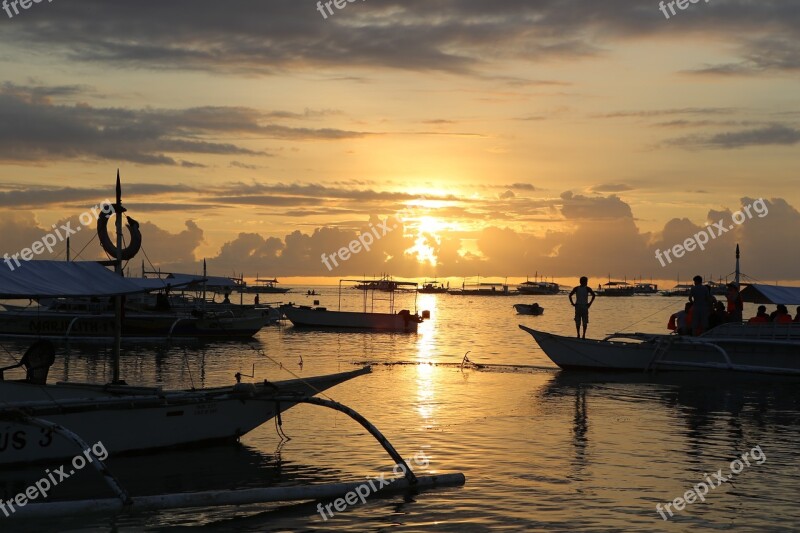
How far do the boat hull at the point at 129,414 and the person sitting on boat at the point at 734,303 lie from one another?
17462 millimetres

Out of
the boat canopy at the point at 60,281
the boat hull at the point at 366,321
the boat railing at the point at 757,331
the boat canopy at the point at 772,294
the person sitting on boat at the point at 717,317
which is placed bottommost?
the boat hull at the point at 366,321

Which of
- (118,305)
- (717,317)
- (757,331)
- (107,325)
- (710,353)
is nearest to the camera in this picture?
(118,305)

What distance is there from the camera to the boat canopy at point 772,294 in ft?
98.1

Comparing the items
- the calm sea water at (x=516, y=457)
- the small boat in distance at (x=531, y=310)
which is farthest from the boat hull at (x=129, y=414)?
the small boat in distance at (x=531, y=310)

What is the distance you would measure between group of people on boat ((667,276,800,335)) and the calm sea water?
5.75 feet

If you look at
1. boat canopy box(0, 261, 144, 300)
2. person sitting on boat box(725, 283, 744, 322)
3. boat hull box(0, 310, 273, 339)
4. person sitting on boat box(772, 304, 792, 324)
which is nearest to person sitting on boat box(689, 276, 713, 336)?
person sitting on boat box(725, 283, 744, 322)

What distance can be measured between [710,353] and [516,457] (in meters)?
14.1

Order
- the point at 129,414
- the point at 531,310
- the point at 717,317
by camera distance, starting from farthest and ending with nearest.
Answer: the point at 531,310, the point at 717,317, the point at 129,414

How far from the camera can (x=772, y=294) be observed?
30.2 metres

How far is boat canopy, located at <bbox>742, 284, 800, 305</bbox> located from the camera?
98.1ft

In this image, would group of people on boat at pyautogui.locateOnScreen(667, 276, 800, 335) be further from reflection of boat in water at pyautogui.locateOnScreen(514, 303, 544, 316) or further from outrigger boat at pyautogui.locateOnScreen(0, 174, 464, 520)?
reflection of boat in water at pyautogui.locateOnScreen(514, 303, 544, 316)

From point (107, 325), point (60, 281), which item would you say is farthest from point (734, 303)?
point (107, 325)

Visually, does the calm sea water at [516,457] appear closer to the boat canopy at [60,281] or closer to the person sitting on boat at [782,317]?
the person sitting on boat at [782,317]

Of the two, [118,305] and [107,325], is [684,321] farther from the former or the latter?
[107,325]
